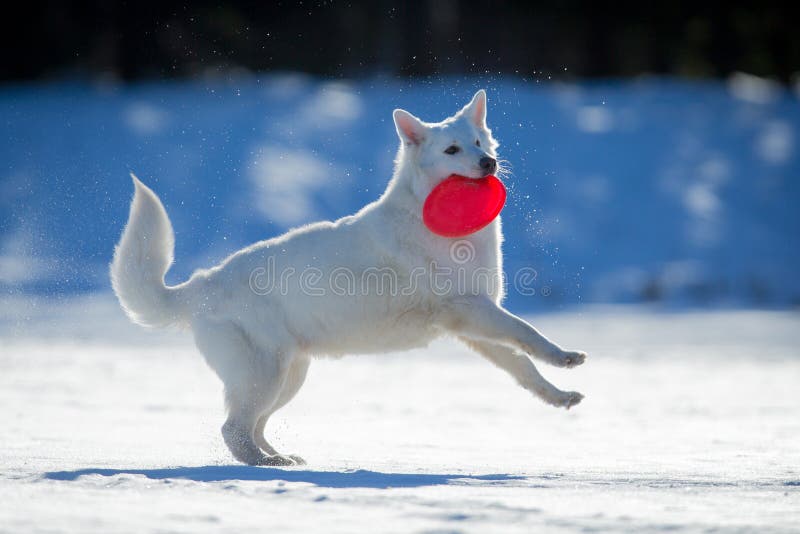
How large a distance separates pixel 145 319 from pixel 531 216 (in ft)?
49.1

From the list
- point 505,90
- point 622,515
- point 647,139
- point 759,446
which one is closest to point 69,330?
point 759,446

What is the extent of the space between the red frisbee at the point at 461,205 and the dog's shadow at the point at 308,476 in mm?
1619

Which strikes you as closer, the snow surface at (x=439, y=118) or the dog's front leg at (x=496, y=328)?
the dog's front leg at (x=496, y=328)

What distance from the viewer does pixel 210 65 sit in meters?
26.2

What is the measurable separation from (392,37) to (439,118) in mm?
7240

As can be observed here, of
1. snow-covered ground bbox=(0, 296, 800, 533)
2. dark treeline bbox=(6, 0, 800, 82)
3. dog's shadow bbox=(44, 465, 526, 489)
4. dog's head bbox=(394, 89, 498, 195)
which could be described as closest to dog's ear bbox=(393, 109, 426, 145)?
dog's head bbox=(394, 89, 498, 195)

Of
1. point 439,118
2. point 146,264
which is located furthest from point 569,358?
point 439,118

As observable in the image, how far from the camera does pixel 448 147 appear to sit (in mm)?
6332

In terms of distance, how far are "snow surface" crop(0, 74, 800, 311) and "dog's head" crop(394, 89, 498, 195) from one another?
32.9 ft

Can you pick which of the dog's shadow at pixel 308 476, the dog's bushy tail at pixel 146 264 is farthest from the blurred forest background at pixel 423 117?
the dog's shadow at pixel 308 476

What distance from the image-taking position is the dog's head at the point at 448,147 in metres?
6.27

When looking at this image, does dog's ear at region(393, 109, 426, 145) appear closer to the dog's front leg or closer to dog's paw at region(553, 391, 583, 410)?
the dog's front leg

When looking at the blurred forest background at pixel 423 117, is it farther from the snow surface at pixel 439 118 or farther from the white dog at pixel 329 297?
the white dog at pixel 329 297

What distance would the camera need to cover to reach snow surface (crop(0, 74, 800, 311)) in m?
18.1
